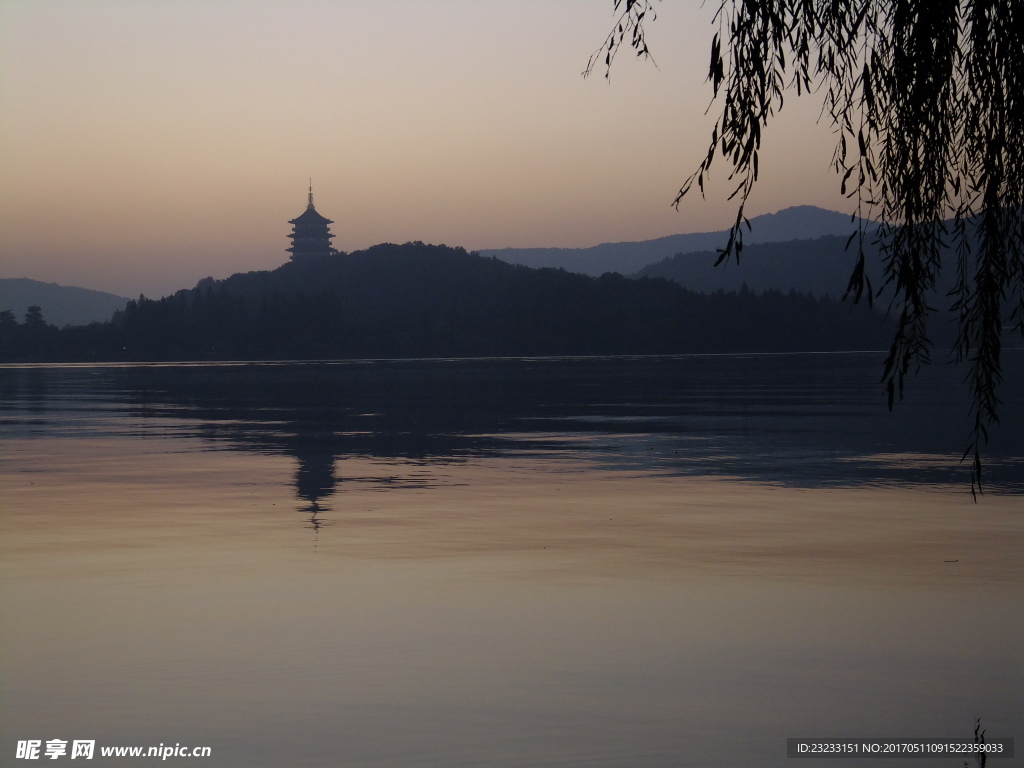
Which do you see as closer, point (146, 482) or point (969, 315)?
point (969, 315)

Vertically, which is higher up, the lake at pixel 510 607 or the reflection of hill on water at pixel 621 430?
the reflection of hill on water at pixel 621 430

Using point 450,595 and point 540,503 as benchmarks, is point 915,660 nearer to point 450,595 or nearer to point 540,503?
point 450,595

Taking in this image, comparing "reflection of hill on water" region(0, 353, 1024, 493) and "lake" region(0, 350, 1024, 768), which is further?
"reflection of hill on water" region(0, 353, 1024, 493)

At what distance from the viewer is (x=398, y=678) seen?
8.25 meters

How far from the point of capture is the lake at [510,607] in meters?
7.29

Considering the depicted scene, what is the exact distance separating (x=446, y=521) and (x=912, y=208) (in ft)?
29.9

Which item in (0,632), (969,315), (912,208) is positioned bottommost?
(0,632)

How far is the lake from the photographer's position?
23.9 feet

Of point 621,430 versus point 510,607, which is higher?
point 621,430

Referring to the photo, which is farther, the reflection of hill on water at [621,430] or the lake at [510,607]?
the reflection of hill on water at [621,430]

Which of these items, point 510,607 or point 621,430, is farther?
point 621,430

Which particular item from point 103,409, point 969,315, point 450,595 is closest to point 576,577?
point 450,595

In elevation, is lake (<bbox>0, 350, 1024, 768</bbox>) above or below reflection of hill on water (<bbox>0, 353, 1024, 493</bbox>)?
below

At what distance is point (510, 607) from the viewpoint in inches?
408
